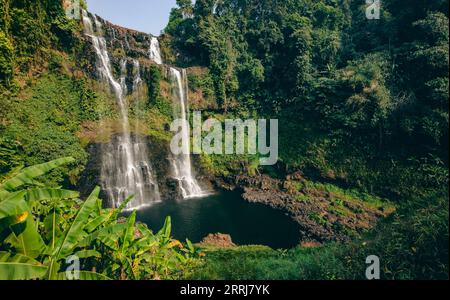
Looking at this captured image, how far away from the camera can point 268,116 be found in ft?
86.2

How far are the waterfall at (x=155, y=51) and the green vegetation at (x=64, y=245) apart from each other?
833 inches

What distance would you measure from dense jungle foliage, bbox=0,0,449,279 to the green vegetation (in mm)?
21

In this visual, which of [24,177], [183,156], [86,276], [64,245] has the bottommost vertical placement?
[86,276]

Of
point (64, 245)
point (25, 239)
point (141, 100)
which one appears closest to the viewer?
point (25, 239)

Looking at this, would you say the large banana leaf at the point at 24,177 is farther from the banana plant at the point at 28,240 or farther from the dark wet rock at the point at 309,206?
the dark wet rock at the point at 309,206

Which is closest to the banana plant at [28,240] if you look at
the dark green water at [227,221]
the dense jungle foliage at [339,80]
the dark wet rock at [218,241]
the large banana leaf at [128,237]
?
the large banana leaf at [128,237]

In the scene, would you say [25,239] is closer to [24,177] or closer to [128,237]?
[24,177]

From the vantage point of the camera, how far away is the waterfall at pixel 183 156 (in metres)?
21.1

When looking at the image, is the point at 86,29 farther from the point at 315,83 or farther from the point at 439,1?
the point at 439,1

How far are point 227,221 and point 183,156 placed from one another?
23.6ft

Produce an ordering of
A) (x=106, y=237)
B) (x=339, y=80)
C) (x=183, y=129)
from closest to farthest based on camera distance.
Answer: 1. (x=106, y=237)
2. (x=339, y=80)
3. (x=183, y=129)

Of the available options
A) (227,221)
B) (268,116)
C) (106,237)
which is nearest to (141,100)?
(268,116)

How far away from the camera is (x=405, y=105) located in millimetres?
18203
